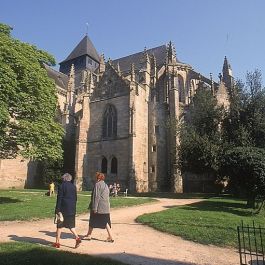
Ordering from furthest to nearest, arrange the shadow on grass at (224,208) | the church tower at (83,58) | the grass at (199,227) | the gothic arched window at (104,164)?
the church tower at (83,58) → the gothic arched window at (104,164) → the shadow on grass at (224,208) → the grass at (199,227)

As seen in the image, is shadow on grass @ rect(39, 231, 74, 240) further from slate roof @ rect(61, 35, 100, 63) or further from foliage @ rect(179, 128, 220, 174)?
slate roof @ rect(61, 35, 100, 63)

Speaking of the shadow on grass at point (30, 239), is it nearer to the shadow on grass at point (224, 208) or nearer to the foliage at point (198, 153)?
the shadow on grass at point (224, 208)

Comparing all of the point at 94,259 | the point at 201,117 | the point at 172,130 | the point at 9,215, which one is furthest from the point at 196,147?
the point at 94,259

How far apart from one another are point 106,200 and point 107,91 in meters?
30.7

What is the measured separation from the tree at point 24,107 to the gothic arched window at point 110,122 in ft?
53.4

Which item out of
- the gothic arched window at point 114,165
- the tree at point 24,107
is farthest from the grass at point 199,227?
the gothic arched window at point 114,165

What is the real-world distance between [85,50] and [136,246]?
58994 millimetres

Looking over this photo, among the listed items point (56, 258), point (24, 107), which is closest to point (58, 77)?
point (24, 107)

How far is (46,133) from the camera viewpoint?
1908cm

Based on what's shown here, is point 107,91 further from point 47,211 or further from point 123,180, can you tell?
point 47,211

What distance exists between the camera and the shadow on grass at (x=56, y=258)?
20.6 feet

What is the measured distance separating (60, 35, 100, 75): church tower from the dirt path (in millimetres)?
52955

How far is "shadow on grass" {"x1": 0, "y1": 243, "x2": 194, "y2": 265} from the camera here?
629 cm

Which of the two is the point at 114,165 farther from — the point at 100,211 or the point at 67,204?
the point at 67,204
